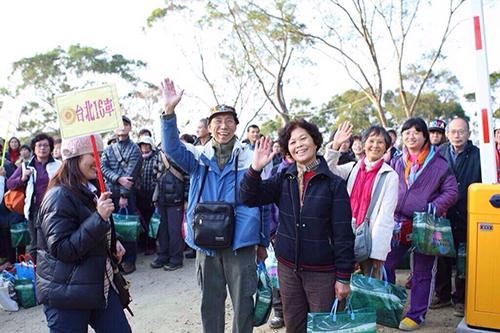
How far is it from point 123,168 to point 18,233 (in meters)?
2.00

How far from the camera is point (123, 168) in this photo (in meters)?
5.95

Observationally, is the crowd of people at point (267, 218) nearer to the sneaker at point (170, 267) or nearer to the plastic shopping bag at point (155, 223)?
the sneaker at point (170, 267)

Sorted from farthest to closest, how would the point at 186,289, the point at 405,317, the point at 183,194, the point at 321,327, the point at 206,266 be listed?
the point at 183,194
the point at 186,289
the point at 405,317
the point at 206,266
the point at 321,327

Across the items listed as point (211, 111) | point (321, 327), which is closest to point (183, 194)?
point (211, 111)

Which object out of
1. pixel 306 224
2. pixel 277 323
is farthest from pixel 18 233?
pixel 306 224

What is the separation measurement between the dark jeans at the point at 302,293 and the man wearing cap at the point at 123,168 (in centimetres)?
365

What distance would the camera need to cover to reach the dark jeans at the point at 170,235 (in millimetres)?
6078

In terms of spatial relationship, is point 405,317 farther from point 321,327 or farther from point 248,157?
point 248,157

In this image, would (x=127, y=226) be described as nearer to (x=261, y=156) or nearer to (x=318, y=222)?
(x=261, y=156)

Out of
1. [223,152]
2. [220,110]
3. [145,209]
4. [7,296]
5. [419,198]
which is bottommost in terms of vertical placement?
[7,296]

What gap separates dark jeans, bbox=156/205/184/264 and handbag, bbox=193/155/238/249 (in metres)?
3.18

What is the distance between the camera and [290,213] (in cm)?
274

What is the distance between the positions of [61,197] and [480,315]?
3.33 m

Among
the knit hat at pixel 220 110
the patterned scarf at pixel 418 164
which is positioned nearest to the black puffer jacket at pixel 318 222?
the knit hat at pixel 220 110
